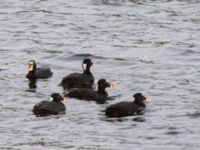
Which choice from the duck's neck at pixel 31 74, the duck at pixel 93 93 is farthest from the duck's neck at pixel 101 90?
the duck's neck at pixel 31 74

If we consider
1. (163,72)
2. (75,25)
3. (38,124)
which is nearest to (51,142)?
(38,124)

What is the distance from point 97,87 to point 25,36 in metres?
6.91

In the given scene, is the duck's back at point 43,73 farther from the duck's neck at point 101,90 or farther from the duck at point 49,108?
the duck at point 49,108

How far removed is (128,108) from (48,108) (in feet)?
7.17

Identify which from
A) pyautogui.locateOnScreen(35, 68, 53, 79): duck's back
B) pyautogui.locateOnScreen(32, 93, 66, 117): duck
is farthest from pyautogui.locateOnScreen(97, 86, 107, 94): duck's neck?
pyautogui.locateOnScreen(35, 68, 53, 79): duck's back

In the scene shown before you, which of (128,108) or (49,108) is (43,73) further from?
(128,108)

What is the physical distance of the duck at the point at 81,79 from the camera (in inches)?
1253

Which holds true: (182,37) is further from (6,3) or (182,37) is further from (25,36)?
(6,3)

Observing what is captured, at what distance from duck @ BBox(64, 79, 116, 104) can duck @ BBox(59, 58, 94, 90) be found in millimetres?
1117

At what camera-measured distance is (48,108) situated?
28.4 metres

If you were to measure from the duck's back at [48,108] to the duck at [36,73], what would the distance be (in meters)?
4.24

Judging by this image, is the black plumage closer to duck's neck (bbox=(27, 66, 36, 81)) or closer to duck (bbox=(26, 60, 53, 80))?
duck (bbox=(26, 60, 53, 80))

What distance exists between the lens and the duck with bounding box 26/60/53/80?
108 ft

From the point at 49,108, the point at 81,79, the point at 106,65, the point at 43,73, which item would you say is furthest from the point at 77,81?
the point at 49,108
